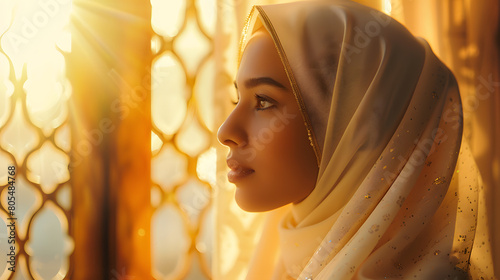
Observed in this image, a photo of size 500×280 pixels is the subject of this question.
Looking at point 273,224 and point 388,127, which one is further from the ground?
point 388,127

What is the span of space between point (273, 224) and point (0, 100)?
0.92m

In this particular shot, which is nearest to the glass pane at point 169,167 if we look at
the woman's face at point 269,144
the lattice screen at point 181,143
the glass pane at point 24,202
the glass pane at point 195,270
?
the lattice screen at point 181,143

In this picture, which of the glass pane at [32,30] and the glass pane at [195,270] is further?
the glass pane at [195,270]

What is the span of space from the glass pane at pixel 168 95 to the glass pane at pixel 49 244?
432 millimetres

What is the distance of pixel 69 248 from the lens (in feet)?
4.42

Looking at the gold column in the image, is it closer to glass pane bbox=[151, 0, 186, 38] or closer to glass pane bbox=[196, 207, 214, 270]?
glass pane bbox=[151, 0, 186, 38]

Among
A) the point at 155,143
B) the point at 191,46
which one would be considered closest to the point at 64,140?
the point at 155,143

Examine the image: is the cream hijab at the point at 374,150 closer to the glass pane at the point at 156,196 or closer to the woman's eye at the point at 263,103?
the woman's eye at the point at 263,103

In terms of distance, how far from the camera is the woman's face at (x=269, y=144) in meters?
0.83

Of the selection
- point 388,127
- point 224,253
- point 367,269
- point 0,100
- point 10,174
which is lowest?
point 224,253

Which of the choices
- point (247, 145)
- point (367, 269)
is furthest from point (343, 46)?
point (367, 269)

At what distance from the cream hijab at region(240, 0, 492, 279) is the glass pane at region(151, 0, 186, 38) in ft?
2.15

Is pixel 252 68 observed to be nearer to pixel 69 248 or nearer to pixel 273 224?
pixel 273 224

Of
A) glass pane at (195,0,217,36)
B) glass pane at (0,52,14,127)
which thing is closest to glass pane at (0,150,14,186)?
glass pane at (0,52,14,127)
